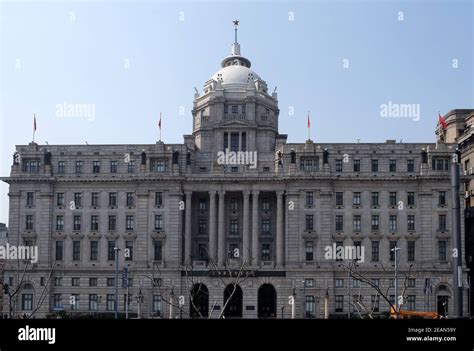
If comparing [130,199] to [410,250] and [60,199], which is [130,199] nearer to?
[60,199]

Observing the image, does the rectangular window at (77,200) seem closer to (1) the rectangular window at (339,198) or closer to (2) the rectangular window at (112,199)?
(2) the rectangular window at (112,199)

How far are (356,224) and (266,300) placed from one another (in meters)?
16.4

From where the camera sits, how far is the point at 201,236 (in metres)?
103

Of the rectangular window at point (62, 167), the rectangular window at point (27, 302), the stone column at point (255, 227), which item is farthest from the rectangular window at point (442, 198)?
the rectangular window at point (27, 302)

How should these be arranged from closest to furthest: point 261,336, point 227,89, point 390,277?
point 261,336, point 390,277, point 227,89

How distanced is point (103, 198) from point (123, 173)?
14.7ft

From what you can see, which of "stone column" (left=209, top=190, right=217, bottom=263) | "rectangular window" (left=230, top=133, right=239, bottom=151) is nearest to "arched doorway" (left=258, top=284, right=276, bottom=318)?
"stone column" (left=209, top=190, right=217, bottom=263)

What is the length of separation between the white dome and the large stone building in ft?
29.0

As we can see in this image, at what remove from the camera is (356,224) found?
100 metres

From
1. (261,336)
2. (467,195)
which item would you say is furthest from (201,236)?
(261,336)

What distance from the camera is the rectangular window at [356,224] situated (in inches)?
3937

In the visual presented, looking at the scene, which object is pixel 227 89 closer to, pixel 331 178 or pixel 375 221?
pixel 331 178

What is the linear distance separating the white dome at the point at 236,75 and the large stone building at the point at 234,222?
8.84 metres

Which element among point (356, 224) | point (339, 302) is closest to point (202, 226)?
point (356, 224)
